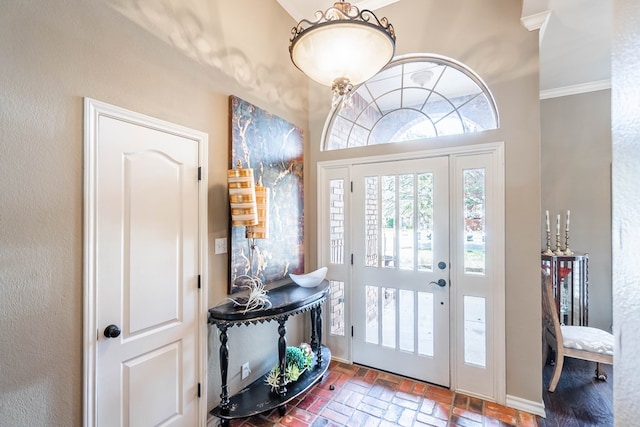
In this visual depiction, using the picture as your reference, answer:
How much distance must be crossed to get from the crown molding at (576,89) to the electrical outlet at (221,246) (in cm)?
440

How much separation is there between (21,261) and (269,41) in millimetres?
2530

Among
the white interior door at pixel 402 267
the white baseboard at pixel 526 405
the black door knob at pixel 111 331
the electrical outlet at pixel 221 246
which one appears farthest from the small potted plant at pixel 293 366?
the white baseboard at pixel 526 405

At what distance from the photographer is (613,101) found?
1.70 feet

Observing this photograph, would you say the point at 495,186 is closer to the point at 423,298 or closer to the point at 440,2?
the point at 423,298

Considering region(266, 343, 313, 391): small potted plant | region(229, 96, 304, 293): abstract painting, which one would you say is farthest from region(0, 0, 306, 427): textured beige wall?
region(266, 343, 313, 391): small potted plant

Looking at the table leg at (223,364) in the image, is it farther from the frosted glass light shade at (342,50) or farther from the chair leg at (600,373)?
the chair leg at (600,373)

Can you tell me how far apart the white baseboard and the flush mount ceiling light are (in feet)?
8.94

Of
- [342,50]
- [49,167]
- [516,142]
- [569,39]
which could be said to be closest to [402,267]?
[516,142]

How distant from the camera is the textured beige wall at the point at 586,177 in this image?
3.48m

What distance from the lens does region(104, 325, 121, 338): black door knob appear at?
1.53m

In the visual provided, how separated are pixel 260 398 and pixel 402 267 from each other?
65.8 inches

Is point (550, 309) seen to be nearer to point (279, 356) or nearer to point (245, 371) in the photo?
point (279, 356)

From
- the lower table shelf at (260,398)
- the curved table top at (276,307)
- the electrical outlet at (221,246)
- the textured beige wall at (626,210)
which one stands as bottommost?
the lower table shelf at (260,398)

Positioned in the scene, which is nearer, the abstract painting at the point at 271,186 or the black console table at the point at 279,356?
the black console table at the point at 279,356
